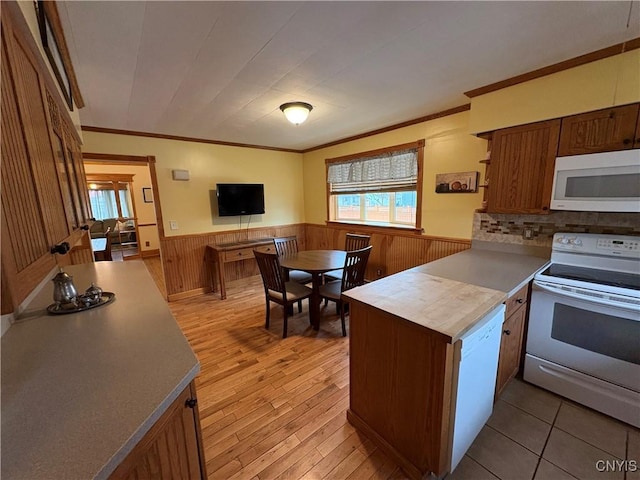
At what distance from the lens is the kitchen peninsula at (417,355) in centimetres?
124

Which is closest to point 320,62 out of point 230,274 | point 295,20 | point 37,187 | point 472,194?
point 295,20

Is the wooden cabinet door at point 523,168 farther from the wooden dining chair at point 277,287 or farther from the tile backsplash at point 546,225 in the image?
the wooden dining chair at point 277,287

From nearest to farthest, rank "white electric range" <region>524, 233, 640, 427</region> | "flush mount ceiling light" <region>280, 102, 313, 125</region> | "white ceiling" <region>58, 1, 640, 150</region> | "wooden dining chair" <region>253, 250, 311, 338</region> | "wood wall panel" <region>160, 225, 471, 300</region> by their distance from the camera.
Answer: "white ceiling" <region>58, 1, 640, 150</region> → "white electric range" <region>524, 233, 640, 427</region> → "flush mount ceiling light" <region>280, 102, 313, 125</region> → "wooden dining chair" <region>253, 250, 311, 338</region> → "wood wall panel" <region>160, 225, 471, 300</region>

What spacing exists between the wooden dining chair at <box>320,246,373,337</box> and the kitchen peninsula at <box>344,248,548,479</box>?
858 millimetres

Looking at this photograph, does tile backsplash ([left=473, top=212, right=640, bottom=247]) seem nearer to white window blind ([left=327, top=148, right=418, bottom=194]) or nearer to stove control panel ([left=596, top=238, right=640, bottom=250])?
stove control panel ([left=596, top=238, right=640, bottom=250])

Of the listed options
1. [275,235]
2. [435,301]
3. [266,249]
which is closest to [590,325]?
[435,301]

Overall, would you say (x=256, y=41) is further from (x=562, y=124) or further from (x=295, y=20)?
(x=562, y=124)

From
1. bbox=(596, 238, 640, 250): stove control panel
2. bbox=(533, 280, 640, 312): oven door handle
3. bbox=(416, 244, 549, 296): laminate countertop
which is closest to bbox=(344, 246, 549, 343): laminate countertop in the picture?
bbox=(416, 244, 549, 296): laminate countertop

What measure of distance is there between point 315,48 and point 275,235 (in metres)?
3.48

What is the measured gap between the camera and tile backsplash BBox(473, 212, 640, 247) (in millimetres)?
1941

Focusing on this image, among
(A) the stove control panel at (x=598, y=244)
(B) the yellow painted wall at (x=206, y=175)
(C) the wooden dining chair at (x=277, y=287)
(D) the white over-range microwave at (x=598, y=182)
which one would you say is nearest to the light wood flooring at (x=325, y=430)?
(C) the wooden dining chair at (x=277, y=287)

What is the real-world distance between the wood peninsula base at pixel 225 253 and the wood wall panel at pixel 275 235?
90mm

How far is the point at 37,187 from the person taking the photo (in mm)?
839

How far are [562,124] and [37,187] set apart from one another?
295cm
